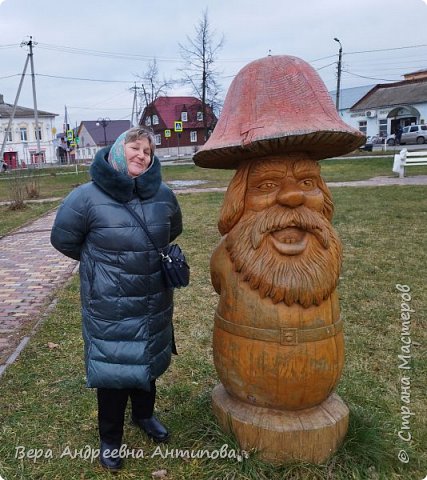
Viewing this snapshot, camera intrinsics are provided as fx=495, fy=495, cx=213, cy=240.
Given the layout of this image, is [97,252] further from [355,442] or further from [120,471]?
[355,442]

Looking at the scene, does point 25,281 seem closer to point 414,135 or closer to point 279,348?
point 279,348

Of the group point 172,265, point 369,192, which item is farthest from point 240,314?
point 369,192

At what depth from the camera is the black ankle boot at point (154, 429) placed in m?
2.89

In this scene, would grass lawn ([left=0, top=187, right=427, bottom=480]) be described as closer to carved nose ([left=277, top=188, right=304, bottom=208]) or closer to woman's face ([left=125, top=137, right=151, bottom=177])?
carved nose ([left=277, top=188, right=304, bottom=208])

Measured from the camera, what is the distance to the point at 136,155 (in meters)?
2.49

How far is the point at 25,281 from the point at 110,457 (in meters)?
4.26

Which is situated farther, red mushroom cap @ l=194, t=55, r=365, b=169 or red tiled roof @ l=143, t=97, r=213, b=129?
red tiled roof @ l=143, t=97, r=213, b=129

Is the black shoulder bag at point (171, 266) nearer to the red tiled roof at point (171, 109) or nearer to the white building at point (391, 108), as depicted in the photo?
the white building at point (391, 108)

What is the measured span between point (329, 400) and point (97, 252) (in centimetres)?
152

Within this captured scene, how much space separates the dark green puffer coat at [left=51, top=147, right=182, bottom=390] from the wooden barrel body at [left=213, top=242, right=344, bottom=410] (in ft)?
1.45

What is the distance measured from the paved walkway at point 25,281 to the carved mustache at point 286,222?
2.53m

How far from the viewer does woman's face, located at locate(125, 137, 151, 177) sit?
248 centimetres

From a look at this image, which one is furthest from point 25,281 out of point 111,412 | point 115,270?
point 115,270

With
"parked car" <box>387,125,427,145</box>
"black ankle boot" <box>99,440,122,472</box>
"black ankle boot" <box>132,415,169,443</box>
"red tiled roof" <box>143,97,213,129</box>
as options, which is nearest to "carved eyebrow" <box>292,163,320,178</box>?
"black ankle boot" <box>132,415,169,443</box>
